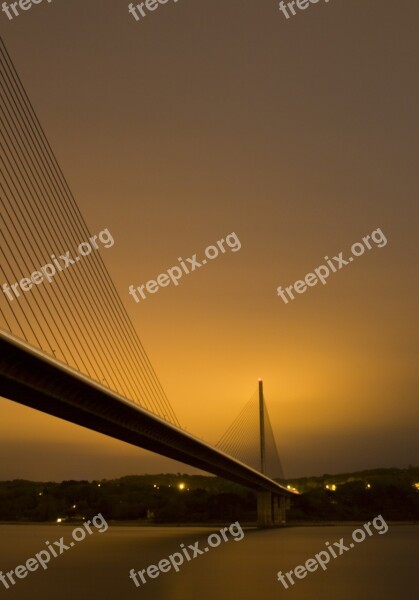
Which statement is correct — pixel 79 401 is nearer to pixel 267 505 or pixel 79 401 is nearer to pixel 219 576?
pixel 219 576

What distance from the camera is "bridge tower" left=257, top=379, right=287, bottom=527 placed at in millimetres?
73125

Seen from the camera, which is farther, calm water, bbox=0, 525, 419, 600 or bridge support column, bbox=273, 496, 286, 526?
bridge support column, bbox=273, 496, 286, 526

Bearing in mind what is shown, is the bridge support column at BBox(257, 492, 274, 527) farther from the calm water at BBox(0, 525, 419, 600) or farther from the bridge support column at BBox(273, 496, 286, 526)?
the calm water at BBox(0, 525, 419, 600)

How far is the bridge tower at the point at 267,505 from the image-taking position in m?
73.1

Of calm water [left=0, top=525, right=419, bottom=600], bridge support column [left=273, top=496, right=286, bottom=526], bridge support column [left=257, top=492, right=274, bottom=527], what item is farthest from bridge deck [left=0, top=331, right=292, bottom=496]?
bridge support column [left=273, top=496, right=286, bottom=526]

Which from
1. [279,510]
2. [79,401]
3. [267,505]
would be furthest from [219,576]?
[279,510]

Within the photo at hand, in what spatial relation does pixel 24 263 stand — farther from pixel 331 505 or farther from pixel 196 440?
pixel 331 505

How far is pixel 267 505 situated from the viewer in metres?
73.2

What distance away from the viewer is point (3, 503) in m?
114

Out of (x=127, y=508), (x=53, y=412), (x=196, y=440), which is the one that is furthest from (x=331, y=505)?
(x=53, y=412)

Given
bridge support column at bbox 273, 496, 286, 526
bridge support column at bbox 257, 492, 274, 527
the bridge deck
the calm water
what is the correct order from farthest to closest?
bridge support column at bbox 273, 496, 286, 526
bridge support column at bbox 257, 492, 274, 527
the calm water
the bridge deck

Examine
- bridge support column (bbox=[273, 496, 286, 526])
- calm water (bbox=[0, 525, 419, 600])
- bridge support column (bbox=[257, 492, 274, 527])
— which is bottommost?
bridge support column (bbox=[273, 496, 286, 526])

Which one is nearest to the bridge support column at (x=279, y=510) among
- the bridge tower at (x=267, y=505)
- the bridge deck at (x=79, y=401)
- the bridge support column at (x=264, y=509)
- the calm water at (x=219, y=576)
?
the bridge tower at (x=267, y=505)

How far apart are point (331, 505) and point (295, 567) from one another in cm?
6920
